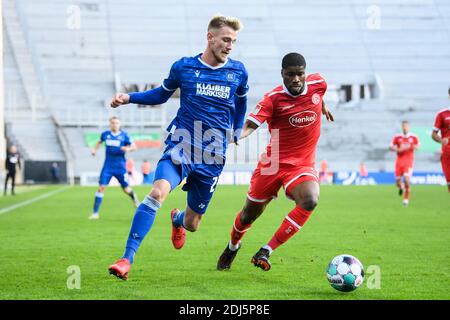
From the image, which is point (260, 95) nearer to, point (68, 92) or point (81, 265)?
point (68, 92)

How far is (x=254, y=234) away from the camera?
523 inches

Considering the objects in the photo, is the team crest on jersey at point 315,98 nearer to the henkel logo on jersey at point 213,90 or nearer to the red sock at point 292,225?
the henkel logo on jersey at point 213,90

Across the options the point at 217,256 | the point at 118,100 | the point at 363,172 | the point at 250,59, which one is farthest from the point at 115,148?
the point at 250,59

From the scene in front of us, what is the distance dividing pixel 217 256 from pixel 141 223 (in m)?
2.65

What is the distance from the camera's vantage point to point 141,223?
25.3 feet

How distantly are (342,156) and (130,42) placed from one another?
16058mm

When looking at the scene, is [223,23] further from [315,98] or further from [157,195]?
[157,195]

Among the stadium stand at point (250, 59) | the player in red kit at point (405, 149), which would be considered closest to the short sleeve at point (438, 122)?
the player in red kit at point (405, 149)

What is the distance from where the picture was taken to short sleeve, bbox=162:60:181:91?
831 cm

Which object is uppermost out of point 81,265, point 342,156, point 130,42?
point 130,42

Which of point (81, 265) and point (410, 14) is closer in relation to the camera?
point (81, 265)
